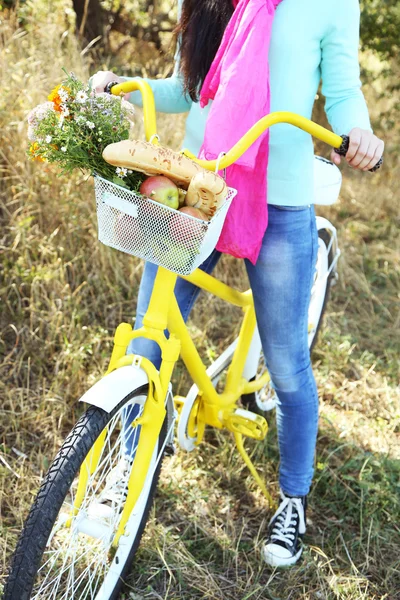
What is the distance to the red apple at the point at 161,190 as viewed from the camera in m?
1.48

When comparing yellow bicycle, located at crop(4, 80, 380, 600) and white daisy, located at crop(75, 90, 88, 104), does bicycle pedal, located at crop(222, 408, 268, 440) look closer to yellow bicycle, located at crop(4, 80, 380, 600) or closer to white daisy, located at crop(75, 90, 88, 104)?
yellow bicycle, located at crop(4, 80, 380, 600)

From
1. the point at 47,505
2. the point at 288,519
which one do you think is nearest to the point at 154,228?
the point at 47,505

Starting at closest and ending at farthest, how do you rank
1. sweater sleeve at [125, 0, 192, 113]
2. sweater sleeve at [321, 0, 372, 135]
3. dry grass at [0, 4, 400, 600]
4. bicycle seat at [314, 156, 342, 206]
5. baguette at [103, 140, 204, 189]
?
1. baguette at [103, 140, 204, 189]
2. sweater sleeve at [321, 0, 372, 135]
3. sweater sleeve at [125, 0, 192, 113]
4. bicycle seat at [314, 156, 342, 206]
5. dry grass at [0, 4, 400, 600]

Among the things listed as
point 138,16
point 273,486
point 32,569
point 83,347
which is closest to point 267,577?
point 273,486

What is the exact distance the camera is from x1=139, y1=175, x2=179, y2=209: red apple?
148 cm

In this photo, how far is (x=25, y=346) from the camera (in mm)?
3057

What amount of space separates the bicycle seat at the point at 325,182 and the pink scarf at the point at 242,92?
362mm

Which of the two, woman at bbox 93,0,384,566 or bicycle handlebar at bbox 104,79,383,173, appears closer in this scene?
bicycle handlebar at bbox 104,79,383,173

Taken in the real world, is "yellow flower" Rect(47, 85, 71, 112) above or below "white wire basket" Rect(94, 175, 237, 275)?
above

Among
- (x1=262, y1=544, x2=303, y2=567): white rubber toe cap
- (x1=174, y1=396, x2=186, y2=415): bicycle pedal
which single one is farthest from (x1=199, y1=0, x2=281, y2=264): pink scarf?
(x1=262, y1=544, x2=303, y2=567): white rubber toe cap

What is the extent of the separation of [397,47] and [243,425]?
12.5ft

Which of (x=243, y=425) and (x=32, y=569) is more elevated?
(x=32, y=569)

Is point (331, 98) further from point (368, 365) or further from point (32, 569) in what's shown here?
point (368, 365)

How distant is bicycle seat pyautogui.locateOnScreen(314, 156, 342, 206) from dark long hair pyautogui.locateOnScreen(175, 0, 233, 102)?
1.55 feet
